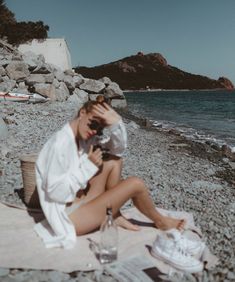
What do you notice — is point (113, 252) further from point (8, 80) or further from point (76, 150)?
point (8, 80)

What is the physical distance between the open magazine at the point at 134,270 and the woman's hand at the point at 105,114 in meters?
1.65

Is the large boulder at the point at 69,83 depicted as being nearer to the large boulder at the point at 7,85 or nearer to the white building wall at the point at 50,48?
the large boulder at the point at 7,85

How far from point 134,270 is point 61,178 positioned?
4.29ft

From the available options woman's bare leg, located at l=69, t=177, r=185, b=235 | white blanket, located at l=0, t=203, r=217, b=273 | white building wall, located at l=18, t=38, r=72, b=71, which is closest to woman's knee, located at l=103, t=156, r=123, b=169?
woman's bare leg, located at l=69, t=177, r=185, b=235

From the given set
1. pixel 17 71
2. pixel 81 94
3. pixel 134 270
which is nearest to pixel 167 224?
pixel 134 270

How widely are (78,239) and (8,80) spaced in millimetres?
23127

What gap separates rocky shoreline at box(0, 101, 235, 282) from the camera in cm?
462

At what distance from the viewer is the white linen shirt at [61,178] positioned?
4418 mm

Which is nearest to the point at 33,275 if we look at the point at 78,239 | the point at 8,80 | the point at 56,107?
the point at 78,239

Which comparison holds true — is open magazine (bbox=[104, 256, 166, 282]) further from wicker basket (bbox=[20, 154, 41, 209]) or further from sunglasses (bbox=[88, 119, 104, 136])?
wicker basket (bbox=[20, 154, 41, 209])

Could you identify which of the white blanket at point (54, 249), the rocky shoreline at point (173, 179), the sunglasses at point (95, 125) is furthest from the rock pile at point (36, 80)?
the sunglasses at point (95, 125)

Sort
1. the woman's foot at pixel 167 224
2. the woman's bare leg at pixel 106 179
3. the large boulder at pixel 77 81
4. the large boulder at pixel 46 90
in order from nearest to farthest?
1. the woman's bare leg at pixel 106 179
2. the woman's foot at pixel 167 224
3. the large boulder at pixel 46 90
4. the large boulder at pixel 77 81

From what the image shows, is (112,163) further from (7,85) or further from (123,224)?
(7,85)

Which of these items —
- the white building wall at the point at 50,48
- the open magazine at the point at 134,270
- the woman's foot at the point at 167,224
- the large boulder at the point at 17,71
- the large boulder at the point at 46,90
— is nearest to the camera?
the open magazine at the point at 134,270
